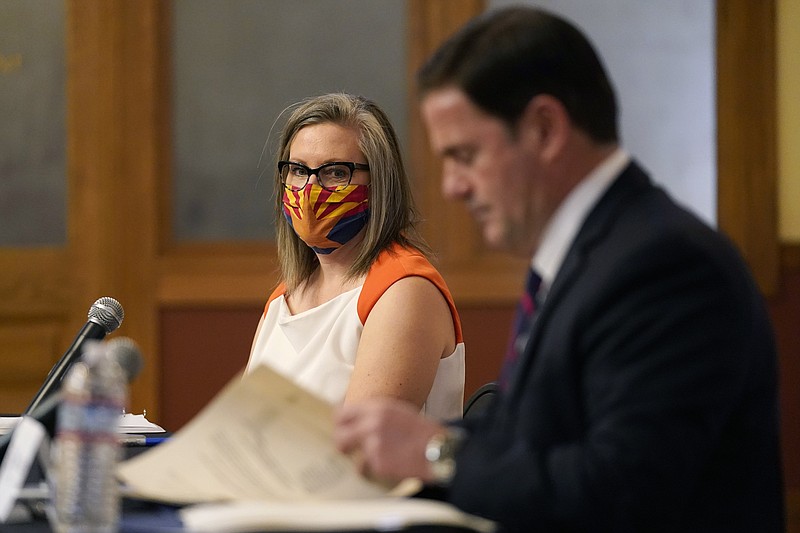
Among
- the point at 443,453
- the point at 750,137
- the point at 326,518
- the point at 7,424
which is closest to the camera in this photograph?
the point at 326,518

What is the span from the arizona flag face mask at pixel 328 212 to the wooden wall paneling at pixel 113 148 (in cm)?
239

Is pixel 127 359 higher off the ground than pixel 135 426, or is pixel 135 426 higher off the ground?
pixel 127 359

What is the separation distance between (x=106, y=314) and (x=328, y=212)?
636 millimetres

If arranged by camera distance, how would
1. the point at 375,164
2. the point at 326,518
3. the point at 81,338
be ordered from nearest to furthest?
the point at 326,518
the point at 81,338
the point at 375,164

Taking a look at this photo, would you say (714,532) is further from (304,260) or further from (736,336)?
(304,260)

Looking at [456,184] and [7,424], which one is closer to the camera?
[456,184]

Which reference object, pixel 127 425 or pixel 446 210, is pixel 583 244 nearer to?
pixel 127 425

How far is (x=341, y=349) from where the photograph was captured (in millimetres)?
2254

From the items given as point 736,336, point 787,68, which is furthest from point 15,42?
point 736,336

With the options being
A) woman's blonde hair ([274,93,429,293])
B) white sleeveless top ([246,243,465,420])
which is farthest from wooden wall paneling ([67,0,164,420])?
white sleeveless top ([246,243,465,420])

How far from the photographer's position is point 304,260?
255cm

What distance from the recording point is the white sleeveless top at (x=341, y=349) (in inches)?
87.8

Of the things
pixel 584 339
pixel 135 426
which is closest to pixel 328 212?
pixel 135 426

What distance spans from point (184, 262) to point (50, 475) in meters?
3.39
